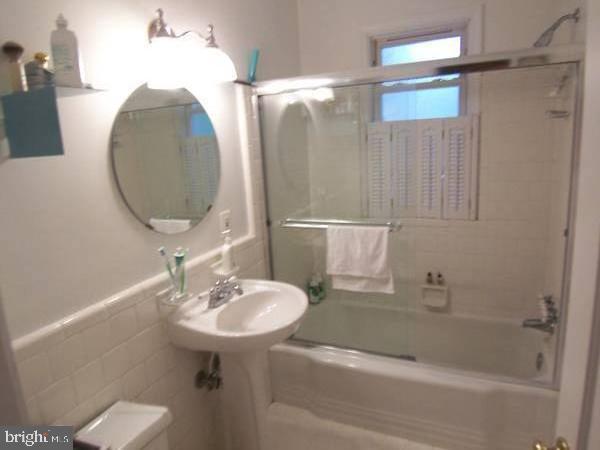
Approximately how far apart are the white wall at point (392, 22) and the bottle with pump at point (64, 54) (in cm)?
193

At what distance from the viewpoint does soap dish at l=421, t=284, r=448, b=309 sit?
2.65 metres

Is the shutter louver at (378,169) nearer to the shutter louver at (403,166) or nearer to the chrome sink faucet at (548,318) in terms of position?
the shutter louver at (403,166)

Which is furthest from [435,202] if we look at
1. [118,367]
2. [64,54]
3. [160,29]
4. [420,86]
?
[64,54]

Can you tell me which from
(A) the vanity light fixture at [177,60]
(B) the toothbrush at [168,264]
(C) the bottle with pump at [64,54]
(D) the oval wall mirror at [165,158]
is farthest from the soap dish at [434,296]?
(C) the bottle with pump at [64,54]

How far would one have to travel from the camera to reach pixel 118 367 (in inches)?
53.6

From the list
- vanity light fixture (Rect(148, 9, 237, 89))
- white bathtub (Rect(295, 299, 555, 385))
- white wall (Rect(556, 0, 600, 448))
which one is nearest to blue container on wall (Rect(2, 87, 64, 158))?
vanity light fixture (Rect(148, 9, 237, 89))

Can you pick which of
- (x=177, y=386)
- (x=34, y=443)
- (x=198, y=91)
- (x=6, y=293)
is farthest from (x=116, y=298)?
(x=198, y=91)

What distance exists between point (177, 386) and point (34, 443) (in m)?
1.14

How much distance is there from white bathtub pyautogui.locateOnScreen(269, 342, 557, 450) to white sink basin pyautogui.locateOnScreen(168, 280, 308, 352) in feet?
1.29

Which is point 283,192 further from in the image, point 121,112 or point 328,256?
point 121,112

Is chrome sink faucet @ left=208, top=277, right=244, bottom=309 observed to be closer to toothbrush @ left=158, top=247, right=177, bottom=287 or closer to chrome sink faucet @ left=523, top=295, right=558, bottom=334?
toothbrush @ left=158, top=247, right=177, bottom=287

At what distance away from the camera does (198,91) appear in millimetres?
1704

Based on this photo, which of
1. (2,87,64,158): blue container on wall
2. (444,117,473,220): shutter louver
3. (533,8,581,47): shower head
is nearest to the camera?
(2,87,64,158): blue container on wall

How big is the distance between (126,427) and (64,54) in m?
1.12
